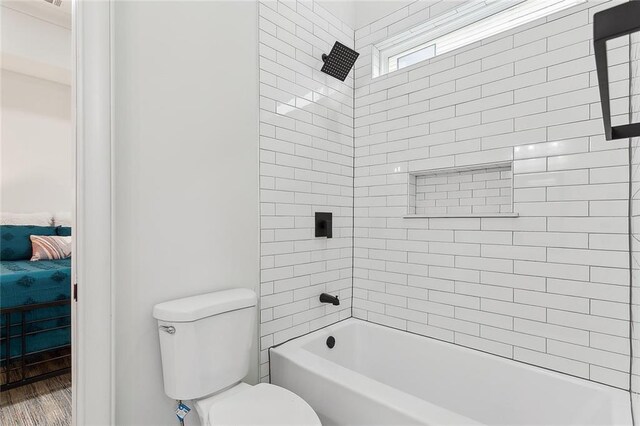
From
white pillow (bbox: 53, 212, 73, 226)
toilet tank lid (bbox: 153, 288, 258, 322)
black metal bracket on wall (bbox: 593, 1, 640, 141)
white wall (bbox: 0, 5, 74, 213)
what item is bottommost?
toilet tank lid (bbox: 153, 288, 258, 322)

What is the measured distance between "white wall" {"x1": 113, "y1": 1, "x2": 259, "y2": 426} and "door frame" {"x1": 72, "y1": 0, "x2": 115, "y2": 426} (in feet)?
0.21

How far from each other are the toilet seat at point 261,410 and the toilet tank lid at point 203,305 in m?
0.35

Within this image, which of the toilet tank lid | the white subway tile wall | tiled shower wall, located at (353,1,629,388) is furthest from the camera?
tiled shower wall, located at (353,1,629,388)

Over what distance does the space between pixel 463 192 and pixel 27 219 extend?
3.57 meters

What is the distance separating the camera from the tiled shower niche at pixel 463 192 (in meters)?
1.82

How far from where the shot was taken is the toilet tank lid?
4.44ft

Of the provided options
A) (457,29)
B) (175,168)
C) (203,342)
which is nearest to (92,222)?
(175,168)

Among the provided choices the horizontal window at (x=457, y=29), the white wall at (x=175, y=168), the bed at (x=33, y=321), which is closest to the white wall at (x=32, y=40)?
the bed at (x=33, y=321)

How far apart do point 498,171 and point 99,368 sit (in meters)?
2.04

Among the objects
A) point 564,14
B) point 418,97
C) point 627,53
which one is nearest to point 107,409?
point 418,97

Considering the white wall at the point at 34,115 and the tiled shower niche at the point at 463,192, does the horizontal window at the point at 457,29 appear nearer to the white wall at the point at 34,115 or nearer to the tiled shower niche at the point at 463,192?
the tiled shower niche at the point at 463,192

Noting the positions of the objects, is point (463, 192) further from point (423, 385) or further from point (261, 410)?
point (261, 410)

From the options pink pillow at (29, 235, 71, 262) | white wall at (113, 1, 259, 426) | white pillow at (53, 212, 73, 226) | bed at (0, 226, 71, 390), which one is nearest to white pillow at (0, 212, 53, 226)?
white pillow at (53, 212, 73, 226)

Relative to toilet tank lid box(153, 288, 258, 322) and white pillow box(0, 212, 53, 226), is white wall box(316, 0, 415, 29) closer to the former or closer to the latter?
toilet tank lid box(153, 288, 258, 322)
